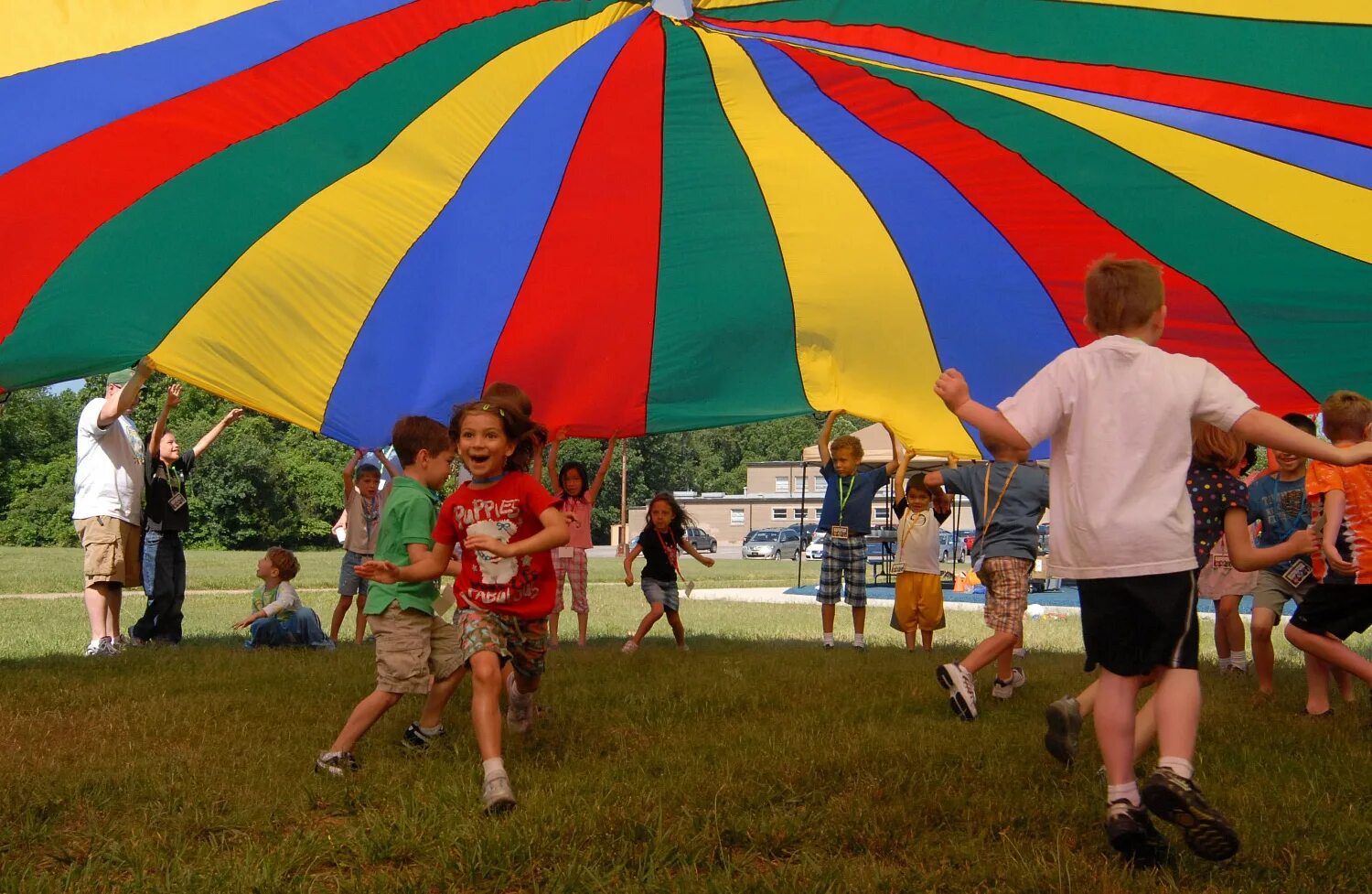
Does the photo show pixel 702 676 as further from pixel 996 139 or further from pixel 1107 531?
pixel 1107 531

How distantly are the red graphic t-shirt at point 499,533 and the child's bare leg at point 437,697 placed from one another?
1.57 ft

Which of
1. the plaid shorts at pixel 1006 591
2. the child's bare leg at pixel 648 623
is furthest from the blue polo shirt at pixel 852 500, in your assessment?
the plaid shorts at pixel 1006 591

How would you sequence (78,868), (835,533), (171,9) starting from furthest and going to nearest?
(835,533), (171,9), (78,868)

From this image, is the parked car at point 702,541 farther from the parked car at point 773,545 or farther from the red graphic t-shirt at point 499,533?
the red graphic t-shirt at point 499,533

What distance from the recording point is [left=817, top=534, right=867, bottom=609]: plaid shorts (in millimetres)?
8031

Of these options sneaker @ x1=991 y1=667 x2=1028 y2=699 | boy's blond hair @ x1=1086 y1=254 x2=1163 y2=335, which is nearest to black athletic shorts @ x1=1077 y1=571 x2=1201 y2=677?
boy's blond hair @ x1=1086 y1=254 x2=1163 y2=335

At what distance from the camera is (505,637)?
12.8 feet

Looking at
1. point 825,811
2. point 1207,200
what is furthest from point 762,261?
point 825,811

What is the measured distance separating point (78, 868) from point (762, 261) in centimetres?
441

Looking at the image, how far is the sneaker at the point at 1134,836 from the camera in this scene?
285 centimetres

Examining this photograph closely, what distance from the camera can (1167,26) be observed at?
483 centimetres

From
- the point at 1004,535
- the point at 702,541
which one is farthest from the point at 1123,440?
the point at 702,541

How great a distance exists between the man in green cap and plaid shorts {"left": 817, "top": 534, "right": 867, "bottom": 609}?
4.26 meters

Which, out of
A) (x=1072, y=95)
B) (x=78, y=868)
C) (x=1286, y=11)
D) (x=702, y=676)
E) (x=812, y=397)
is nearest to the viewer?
(x=78, y=868)
